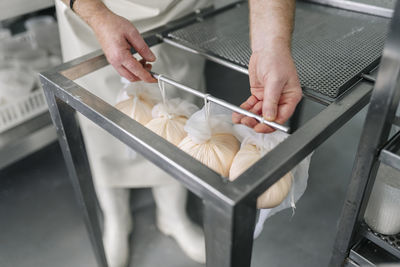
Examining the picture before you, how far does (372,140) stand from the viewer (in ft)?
2.03

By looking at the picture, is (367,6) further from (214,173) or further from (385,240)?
(214,173)

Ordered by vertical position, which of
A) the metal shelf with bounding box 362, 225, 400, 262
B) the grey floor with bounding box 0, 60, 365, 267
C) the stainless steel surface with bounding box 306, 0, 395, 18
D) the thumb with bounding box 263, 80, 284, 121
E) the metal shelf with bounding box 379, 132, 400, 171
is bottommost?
the grey floor with bounding box 0, 60, 365, 267

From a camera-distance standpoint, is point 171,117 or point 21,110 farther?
point 21,110

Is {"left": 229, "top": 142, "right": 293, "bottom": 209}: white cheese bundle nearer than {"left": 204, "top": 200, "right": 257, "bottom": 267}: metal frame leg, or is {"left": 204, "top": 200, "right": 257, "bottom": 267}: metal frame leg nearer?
{"left": 204, "top": 200, "right": 257, "bottom": 267}: metal frame leg

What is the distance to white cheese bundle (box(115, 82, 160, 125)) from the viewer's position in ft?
2.78

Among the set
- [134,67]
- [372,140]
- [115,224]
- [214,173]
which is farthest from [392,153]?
[115,224]

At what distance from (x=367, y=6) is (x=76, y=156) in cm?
86

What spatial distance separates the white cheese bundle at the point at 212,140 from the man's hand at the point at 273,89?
51mm

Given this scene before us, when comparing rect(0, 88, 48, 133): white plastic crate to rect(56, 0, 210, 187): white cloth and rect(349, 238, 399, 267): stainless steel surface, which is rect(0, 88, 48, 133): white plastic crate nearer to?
rect(56, 0, 210, 187): white cloth

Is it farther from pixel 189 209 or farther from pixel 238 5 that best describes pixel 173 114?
pixel 189 209

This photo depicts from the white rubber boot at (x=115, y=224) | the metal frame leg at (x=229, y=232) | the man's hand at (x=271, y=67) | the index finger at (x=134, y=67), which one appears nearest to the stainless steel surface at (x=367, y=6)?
the man's hand at (x=271, y=67)

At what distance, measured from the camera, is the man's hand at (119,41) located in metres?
0.80

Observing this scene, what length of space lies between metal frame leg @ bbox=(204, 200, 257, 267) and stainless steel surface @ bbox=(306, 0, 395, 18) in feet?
2.41

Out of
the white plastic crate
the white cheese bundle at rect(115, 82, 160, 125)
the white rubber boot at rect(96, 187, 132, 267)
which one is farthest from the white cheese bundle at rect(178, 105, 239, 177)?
the white plastic crate
